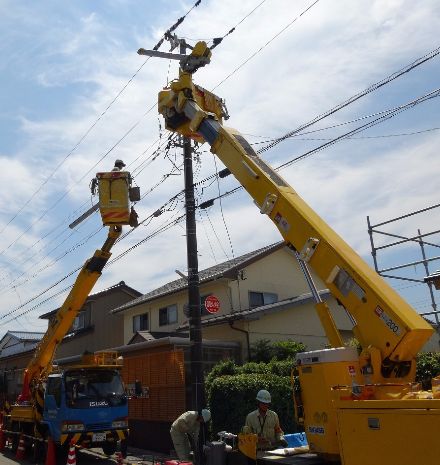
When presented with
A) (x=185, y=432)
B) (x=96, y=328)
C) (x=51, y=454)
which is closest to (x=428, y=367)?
(x=185, y=432)

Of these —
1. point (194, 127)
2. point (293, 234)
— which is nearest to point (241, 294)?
point (194, 127)

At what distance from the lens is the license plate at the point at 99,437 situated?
1334 centimetres

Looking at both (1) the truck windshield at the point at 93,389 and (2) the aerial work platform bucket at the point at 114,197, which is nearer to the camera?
(2) the aerial work platform bucket at the point at 114,197

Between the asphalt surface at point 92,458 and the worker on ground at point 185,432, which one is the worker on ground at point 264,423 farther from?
the asphalt surface at point 92,458

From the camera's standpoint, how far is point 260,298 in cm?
2338

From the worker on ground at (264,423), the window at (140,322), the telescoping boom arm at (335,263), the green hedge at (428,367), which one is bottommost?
the worker on ground at (264,423)

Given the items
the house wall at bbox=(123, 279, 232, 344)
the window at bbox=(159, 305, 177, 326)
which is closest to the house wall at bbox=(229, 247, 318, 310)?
the house wall at bbox=(123, 279, 232, 344)

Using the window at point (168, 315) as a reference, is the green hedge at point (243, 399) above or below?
below

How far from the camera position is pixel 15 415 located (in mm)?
17141

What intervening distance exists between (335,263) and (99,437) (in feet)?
33.0

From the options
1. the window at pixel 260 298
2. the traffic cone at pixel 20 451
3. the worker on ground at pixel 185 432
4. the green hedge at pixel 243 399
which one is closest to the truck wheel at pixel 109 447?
the green hedge at pixel 243 399

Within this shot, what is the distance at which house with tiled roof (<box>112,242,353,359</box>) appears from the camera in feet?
64.7

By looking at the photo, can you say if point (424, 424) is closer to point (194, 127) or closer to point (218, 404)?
point (194, 127)

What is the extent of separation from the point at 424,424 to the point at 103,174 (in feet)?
34.1
